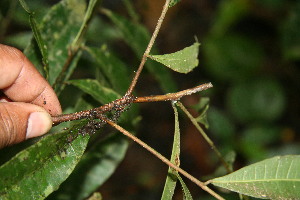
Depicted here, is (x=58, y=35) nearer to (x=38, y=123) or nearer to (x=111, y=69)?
(x=111, y=69)

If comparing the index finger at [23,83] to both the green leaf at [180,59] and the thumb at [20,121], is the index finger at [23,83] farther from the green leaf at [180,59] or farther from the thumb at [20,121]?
the green leaf at [180,59]

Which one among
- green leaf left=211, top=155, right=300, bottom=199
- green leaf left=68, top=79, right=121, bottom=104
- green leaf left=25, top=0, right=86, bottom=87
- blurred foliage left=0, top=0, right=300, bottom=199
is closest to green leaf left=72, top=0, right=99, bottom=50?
green leaf left=25, top=0, right=86, bottom=87

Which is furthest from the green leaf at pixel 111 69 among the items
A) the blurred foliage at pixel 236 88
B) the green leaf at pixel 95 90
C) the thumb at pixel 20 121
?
the blurred foliage at pixel 236 88

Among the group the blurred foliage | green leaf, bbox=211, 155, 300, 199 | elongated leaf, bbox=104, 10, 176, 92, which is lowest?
green leaf, bbox=211, 155, 300, 199

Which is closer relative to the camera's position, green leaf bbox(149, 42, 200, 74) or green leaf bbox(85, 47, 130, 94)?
green leaf bbox(149, 42, 200, 74)

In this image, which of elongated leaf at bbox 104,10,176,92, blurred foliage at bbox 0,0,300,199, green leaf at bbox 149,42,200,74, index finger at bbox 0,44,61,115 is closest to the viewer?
green leaf at bbox 149,42,200,74

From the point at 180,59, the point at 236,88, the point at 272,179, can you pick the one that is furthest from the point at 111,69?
the point at 236,88

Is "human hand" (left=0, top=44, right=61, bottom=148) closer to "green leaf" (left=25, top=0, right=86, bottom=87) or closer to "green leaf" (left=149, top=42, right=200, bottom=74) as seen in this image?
"green leaf" (left=25, top=0, right=86, bottom=87)
